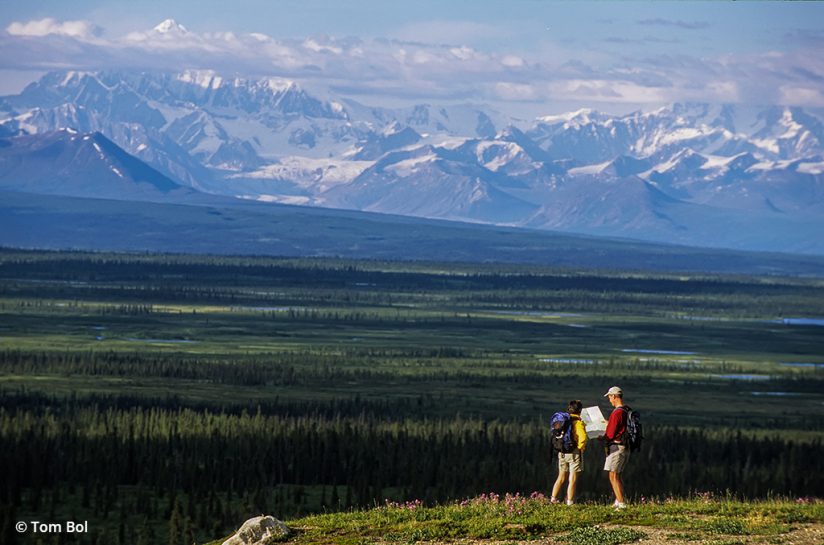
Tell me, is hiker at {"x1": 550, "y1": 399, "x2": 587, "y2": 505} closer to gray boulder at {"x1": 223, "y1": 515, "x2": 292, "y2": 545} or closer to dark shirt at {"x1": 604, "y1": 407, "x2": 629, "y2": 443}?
dark shirt at {"x1": 604, "y1": 407, "x2": 629, "y2": 443}

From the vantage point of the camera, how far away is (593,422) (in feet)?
109

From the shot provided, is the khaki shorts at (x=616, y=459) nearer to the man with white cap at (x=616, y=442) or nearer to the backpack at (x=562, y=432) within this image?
the man with white cap at (x=616, y=442)

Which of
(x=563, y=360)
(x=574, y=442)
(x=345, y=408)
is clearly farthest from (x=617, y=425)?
(x=563, y=360)

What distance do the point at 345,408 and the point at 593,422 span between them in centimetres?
4321

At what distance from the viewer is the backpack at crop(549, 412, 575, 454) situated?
1304 inches

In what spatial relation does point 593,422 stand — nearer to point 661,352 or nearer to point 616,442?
point 616,442

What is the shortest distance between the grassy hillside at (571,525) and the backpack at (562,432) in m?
1.10

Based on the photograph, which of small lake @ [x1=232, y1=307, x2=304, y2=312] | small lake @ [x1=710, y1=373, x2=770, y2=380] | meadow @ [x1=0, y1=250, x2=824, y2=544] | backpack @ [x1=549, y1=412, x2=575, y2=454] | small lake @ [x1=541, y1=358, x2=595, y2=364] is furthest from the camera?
small lake @ [x1=232, y1=307, x2=304, y2=312]

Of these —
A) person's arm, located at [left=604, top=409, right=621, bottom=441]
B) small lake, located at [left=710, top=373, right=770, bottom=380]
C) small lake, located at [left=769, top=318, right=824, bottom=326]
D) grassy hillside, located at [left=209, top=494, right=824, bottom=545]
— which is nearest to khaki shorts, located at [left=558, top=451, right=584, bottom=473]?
grassy hillside, located at [left=209, top=494, right=824, bottom=545]

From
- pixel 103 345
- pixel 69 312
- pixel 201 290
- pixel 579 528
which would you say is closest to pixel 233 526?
pixel 579 528

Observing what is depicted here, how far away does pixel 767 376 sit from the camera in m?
112

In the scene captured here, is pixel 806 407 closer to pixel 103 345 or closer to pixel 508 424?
pixel 508 424

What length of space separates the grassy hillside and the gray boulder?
258 mm

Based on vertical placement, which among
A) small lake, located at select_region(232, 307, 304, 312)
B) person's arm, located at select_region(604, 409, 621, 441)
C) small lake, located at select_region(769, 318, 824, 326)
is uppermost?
small lake, located at select_region(232, 307, 304, 312)
